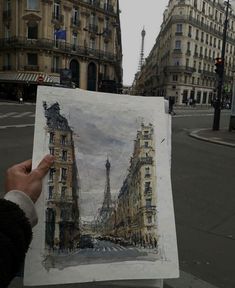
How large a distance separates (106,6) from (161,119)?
55.0 metres

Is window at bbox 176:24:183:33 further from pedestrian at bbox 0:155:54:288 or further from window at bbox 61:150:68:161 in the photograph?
pedestrian at bbox 0:155:54:288

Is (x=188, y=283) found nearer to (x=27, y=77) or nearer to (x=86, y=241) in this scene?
(x=86, y=241)

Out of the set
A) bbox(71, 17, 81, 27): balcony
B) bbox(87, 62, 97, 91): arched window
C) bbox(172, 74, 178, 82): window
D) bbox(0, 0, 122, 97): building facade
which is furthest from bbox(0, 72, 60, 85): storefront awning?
bbox(172, 74, 178, 82): window

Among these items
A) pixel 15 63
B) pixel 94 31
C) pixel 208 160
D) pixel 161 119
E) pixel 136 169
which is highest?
pixel 94 31

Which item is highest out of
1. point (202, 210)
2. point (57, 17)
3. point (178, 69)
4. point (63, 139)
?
point (57, 17)

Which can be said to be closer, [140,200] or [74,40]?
[140,200]

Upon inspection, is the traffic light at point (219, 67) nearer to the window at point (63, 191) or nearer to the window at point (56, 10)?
the window at point (63, 191)

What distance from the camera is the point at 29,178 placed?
4.94 ft

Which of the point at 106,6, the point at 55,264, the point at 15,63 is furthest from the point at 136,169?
the point at 106,6

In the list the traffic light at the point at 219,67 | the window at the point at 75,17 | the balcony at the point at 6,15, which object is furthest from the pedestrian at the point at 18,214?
the window at the point at 75,17

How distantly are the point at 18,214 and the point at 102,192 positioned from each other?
20.2 inches

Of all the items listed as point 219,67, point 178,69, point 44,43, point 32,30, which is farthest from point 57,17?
point 178,69

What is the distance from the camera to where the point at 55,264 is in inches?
61.0

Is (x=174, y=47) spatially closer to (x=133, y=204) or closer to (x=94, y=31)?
(x=94, y=31)
